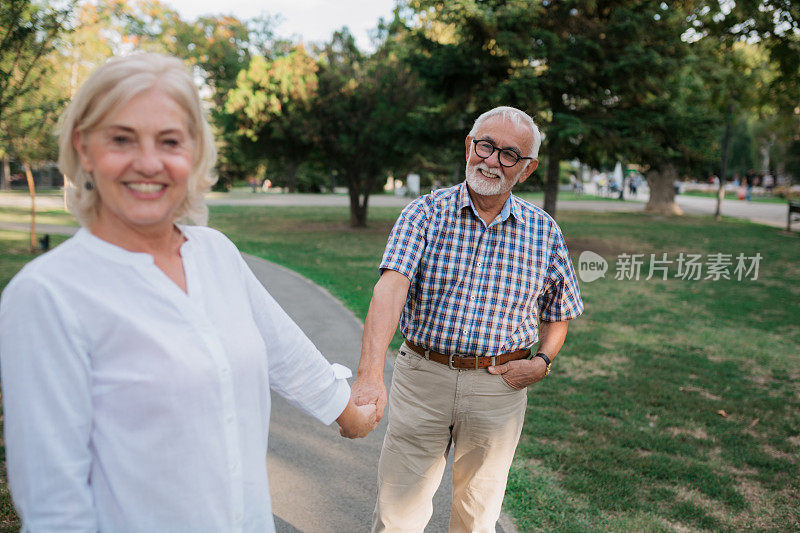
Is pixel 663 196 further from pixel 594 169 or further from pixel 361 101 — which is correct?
pixel 361 101

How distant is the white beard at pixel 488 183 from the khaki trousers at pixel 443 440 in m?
0.81

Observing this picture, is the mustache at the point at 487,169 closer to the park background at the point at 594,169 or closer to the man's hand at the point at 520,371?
the man's hand at the point at 520,371

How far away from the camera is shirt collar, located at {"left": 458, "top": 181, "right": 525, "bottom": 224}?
2.74 metres

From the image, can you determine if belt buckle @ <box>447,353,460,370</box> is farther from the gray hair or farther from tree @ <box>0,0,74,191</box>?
tree @ <box>0,0,74,191</box>

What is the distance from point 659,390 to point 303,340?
5.30 metres

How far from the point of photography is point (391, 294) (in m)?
2.61

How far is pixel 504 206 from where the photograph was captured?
2.79m

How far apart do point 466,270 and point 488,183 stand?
400 millimetres

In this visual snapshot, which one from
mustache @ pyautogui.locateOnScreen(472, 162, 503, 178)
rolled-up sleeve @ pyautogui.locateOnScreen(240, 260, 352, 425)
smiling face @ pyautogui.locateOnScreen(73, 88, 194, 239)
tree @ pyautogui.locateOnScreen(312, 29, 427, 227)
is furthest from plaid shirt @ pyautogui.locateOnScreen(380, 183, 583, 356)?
tree @ pyautogui.locateOnScreen(312, 29, 427, 227)

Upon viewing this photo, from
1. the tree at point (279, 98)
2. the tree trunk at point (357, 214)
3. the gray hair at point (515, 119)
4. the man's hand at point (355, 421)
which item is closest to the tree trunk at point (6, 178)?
the tree at point (279, 98)

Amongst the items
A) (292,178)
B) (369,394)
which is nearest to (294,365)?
(369,394)

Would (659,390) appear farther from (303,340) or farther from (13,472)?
(13,472)

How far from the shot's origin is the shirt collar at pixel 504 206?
8.98 feet

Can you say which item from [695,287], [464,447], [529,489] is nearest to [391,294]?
[464,447]
